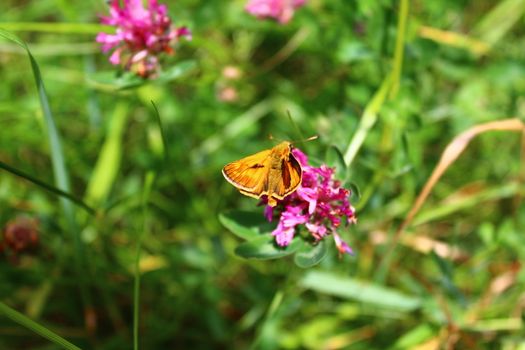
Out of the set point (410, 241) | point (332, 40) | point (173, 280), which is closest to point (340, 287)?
point (410, 241)

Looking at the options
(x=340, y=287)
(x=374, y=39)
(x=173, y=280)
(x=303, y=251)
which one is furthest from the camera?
(x=173, y=280)

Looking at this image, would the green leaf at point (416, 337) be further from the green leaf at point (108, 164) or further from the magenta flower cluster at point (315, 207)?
the green leaf at point (108, 164)

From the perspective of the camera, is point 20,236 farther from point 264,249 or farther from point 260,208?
point 264,249

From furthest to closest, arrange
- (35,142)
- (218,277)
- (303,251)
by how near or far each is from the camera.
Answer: (35,142)
(218,277)
(303,251)

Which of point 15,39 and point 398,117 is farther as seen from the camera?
point 398,117

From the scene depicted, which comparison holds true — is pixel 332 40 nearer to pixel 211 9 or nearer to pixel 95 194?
pixel 211 9

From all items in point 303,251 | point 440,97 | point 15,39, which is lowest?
point 303,251
